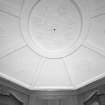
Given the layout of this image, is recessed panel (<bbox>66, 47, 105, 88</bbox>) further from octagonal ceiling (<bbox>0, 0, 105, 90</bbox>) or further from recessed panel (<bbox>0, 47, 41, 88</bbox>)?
recessed panel (<bbox>0, 47, 41, 88</bbox>)

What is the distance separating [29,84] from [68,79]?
55.2 inches

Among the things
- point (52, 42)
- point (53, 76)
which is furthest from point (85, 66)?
point (52, 42)

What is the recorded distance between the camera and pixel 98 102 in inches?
165

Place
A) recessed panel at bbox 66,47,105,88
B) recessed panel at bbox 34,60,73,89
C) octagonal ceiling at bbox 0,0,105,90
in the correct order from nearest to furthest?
octagonal ceiling at bbox 0,0,105,90, recessed panel at bbox 66,47,105,88, recessed panel at bbox 34,60,73,89

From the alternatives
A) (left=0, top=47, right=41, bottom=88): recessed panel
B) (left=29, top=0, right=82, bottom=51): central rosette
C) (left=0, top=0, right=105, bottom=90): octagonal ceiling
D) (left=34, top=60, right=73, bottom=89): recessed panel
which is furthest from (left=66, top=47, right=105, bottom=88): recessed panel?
(left=0, top=47, right=41, bottom=88): recessed panel

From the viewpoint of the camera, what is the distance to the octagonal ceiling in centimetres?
403

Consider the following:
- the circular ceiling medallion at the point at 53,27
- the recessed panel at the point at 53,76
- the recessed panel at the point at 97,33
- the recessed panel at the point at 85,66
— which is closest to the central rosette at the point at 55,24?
the circular ceiling medallion at the point at 53,27

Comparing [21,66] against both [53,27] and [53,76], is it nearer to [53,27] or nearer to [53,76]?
[53,76]

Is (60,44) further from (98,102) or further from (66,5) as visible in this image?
(98,102)

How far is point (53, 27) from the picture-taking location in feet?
14.5

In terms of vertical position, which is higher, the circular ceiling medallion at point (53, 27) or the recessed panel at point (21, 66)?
the circular ceiling medallion at point (53, 27)

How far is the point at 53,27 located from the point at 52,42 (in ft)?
1.68

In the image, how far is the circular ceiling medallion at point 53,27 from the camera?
13.4 feet

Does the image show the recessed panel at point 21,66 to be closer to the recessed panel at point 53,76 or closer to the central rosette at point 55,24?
the recessed panel at point 53,76
